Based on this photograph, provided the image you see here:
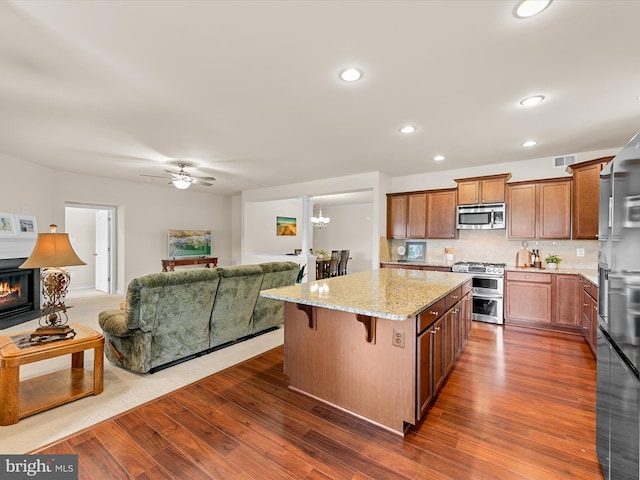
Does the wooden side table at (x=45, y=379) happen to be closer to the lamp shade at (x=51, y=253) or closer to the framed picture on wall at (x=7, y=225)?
the lamp shade at (x=51, y=253)

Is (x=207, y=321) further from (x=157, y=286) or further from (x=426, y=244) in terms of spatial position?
(x=426, y=244)

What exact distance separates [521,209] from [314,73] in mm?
4067

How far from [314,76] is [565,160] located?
4380 millimetres

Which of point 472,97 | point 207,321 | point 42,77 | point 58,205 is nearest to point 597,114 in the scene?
point 472,97

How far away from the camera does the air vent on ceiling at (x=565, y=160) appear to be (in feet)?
14.9

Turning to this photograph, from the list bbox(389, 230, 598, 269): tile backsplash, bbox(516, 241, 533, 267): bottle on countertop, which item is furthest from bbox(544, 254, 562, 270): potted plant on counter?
bbox(516, 241, 533, 267): bottle on countertop

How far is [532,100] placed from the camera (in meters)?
2.80

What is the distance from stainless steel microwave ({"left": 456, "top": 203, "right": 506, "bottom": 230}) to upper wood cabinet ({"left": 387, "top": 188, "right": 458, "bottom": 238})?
160 mm

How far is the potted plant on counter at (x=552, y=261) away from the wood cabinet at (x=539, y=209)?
40 cm

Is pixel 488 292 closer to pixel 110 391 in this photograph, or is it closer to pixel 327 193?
pixel 327 193

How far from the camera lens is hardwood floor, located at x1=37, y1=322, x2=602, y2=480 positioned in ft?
5.65

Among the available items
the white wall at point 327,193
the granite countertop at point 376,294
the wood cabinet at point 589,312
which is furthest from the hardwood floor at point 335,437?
the white wall at point 327,193

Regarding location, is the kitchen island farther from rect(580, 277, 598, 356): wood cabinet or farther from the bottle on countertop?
the bottle on countertop

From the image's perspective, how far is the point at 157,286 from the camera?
2.78 metres
